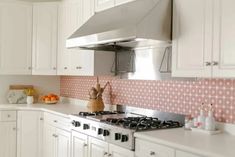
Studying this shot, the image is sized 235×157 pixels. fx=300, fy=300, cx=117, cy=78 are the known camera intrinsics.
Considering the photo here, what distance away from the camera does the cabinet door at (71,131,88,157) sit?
3006 mm

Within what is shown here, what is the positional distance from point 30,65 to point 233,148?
3285 mm

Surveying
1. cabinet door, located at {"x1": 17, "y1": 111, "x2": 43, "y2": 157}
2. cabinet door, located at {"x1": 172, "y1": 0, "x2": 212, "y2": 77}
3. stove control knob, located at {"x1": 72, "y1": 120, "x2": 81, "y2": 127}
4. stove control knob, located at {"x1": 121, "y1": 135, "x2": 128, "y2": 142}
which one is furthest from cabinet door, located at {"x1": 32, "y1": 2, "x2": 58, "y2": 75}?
cabinet door, located at {"x1": 172, "y1": 0, "x2": 212, "y2": 77}

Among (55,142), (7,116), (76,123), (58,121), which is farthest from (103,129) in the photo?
(7,116)

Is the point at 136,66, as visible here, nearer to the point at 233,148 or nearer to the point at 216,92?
the point at 216,92

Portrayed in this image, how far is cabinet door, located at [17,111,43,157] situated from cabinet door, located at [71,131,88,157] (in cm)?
99

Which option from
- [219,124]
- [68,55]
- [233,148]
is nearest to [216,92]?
[219,124]

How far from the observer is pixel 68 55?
407 centimetres

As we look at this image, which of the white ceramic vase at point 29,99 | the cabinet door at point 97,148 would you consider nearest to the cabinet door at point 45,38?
the white ceramic vase at point 29,99

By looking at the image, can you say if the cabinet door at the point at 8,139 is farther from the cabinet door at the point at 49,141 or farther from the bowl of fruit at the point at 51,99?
the bowl of fruit at the point at 51,99

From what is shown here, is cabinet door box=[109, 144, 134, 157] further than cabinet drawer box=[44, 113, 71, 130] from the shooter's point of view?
No

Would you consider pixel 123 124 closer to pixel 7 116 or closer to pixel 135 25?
pixel 135 25

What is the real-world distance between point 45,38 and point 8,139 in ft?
4.94

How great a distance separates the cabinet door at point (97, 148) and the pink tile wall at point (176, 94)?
0.68 m

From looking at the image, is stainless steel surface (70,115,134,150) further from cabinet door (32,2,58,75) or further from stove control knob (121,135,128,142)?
cabinet door (32,2,58,75)
